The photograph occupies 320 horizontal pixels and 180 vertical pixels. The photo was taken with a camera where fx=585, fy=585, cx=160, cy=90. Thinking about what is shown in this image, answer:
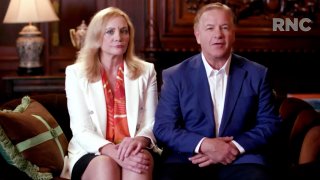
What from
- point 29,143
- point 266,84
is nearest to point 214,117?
point 266,84

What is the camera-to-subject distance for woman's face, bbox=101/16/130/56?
235 cm

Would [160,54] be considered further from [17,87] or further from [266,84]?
[266,84]

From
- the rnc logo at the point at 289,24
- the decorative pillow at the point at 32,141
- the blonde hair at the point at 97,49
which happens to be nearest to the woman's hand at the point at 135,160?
the decorative pillow at the point at 32,141

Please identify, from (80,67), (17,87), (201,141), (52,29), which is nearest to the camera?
(201,141)

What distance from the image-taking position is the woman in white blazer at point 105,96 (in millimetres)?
2203

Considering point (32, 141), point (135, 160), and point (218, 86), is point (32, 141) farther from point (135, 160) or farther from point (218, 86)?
point (218, 86)

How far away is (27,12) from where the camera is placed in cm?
370

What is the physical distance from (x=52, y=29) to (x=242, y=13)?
1340 millimetres

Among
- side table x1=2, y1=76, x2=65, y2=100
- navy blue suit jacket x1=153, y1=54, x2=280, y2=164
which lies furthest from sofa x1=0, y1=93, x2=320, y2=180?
side table x1=2, y1=76, x2=65, y2=100

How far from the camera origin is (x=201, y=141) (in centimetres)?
215

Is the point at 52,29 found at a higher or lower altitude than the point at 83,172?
higher

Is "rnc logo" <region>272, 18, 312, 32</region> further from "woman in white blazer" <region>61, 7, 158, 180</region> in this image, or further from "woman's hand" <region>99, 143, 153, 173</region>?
"woman's hand" <region>99, 143, 153, 173</region>

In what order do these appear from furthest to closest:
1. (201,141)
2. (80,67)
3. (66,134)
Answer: (66,134)
(80,67)
(201,141)

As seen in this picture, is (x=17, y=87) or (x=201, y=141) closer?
(x=201, y=141)
